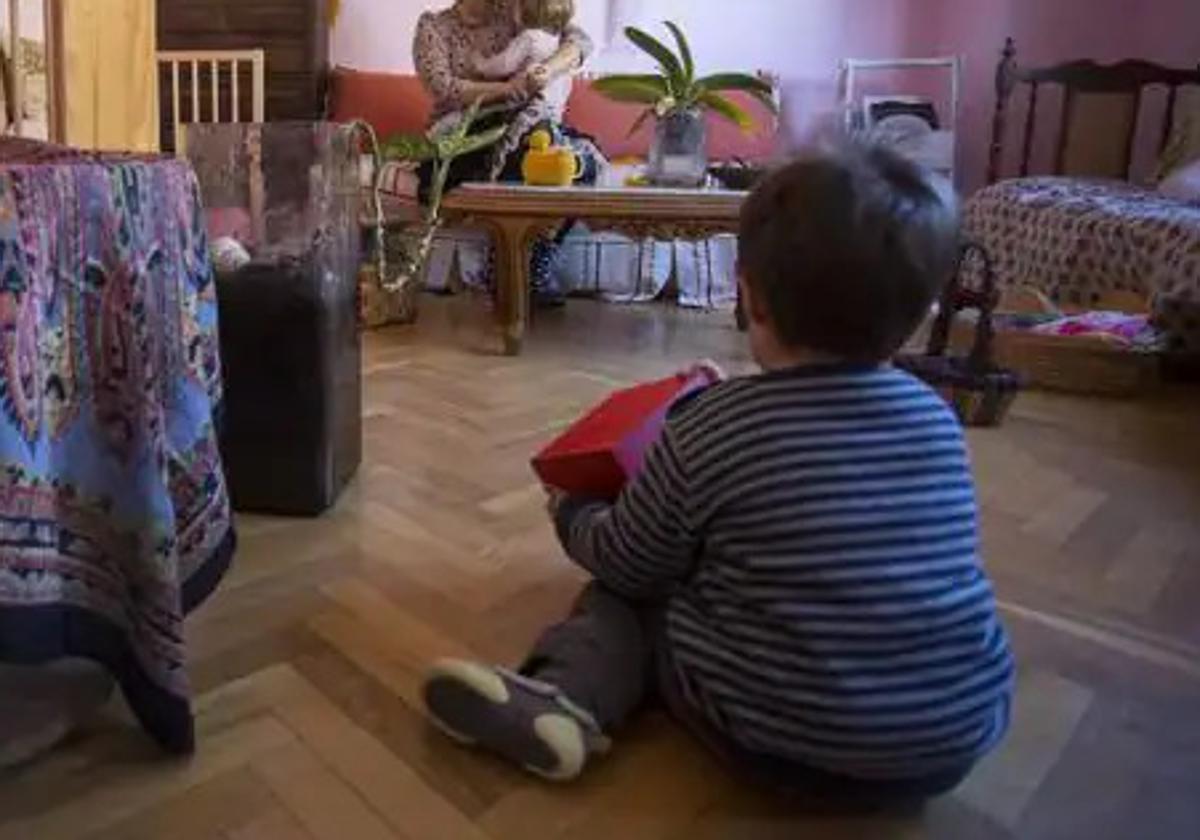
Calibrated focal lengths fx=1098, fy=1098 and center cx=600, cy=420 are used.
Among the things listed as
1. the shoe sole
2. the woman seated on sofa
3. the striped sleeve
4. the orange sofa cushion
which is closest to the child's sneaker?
the shoe sole

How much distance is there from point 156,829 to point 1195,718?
90cm

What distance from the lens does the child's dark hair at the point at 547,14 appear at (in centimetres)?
307

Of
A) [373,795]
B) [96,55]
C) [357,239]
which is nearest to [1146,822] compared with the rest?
[373,795]

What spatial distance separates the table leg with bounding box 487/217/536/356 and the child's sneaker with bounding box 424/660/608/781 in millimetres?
1581

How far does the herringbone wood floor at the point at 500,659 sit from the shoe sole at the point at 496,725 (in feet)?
0.07

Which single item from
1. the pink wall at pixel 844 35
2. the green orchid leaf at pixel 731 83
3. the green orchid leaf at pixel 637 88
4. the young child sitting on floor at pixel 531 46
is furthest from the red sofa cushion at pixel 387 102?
the green orchid leaf at pixel 731 83

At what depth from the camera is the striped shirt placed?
778 millimetres

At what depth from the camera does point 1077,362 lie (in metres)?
2.26

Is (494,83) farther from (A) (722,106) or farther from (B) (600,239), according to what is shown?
(A) (722,106)

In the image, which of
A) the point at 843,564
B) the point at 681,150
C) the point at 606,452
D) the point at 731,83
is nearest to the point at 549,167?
the point at 681,150

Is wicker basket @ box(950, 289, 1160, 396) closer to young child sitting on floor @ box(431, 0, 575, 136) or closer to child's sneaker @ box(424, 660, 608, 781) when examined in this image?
young child sitting on floor @ box(431, 0, 575, 136)

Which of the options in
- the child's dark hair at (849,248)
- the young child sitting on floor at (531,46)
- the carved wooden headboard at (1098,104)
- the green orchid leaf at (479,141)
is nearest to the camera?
the child's dark hair at (849,248)

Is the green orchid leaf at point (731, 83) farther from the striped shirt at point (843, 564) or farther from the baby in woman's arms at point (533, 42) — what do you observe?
the striped shirt at point (843, 564)

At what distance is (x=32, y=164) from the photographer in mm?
772
